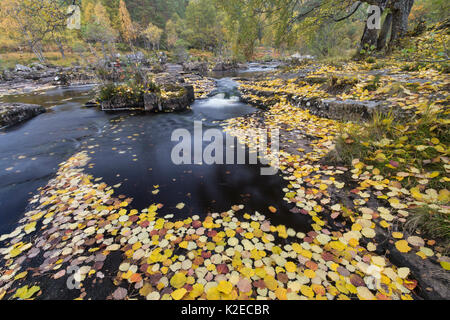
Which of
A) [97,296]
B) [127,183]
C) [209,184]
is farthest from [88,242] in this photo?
[209,184]

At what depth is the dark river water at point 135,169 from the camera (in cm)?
296

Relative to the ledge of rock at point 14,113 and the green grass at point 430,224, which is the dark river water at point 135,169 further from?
the green grass at point 430,224

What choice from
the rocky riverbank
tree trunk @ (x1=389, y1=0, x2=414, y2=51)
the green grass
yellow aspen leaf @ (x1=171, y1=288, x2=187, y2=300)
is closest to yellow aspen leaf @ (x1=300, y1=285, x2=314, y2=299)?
yellow aspen leaf @ (x1=171, y1=288, x2=187, y2=300)

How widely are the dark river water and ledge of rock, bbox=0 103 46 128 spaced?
0.42 meters

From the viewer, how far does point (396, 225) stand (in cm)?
220

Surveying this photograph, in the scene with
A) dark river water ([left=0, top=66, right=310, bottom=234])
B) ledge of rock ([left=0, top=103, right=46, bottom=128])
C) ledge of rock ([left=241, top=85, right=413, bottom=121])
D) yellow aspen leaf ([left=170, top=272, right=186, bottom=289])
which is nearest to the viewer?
yellow aspen leaf ([left=170, top=272, right=186, bottom=289])

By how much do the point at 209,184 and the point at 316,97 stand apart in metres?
5.43

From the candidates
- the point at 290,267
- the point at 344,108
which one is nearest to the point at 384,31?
the point at 344,108

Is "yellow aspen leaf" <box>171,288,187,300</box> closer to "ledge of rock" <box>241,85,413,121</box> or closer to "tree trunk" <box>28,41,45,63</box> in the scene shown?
"ledge of rock" <box>241,85,413,121</box>

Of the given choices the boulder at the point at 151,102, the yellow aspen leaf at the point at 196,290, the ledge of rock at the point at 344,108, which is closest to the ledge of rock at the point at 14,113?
the boulder at the point at 151,102

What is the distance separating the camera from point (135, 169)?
4039 mm

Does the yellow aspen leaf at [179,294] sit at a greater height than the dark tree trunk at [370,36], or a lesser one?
lesser

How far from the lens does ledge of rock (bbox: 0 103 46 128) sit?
23.2 ft

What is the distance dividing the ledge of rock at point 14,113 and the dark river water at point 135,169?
1.37 feet
